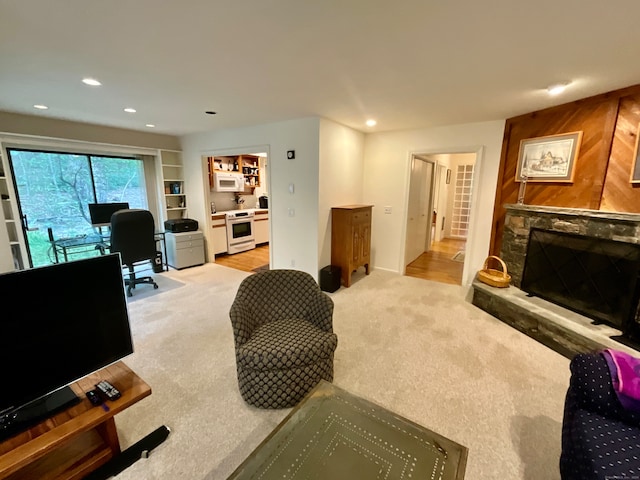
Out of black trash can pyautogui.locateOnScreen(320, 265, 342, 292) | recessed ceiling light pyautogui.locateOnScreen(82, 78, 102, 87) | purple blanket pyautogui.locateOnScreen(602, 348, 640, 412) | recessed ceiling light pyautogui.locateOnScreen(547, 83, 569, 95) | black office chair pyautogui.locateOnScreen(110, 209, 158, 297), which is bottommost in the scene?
black trash can pyautogui.locateOnScreen(320, 265, 342, 292)

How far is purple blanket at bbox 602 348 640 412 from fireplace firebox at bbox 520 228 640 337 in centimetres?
150

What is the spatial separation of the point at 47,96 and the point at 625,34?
489 cm

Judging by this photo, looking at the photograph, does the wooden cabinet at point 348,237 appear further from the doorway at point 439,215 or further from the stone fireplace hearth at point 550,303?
the stone fireplace hearth at point 550,303

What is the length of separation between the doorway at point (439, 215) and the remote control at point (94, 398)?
432cm

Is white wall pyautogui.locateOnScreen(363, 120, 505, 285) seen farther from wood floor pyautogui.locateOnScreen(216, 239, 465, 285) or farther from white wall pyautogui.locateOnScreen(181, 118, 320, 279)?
white wall pyautogui.locateOnScreen(181, 118, 320, 279)

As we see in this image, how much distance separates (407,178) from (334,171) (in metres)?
1.29

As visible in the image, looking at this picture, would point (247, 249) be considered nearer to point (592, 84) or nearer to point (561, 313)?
point (561, 313)

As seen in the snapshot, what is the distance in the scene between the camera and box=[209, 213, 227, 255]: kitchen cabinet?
5539 millimetres

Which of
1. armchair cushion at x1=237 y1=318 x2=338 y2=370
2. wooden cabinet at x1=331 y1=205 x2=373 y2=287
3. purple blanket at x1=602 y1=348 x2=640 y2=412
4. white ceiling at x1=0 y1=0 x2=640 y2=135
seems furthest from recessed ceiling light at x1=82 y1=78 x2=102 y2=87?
purple blanket at x1=602 y1=348 x2=640 y2=412

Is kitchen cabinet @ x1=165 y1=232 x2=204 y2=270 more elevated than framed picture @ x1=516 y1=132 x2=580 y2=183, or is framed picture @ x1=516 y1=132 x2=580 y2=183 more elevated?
framed picture @ x1=516 y1=132 x2=580 y2=183

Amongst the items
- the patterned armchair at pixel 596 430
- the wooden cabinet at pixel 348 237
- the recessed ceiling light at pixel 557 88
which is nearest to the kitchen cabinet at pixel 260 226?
the wooden cabinet at pixel 348 237

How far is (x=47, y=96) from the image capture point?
9.50 feet

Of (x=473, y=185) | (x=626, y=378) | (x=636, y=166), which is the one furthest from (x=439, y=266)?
(x=626, y=378)

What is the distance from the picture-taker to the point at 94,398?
1.36 metres
